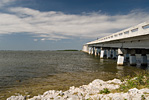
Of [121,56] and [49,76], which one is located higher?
[121,56]

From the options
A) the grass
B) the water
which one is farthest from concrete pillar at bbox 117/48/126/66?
the grass

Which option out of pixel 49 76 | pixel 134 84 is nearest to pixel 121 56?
pixel 49 76

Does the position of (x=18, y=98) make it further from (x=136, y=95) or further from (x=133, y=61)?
(x=133, y=61)

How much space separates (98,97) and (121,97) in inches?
50.2

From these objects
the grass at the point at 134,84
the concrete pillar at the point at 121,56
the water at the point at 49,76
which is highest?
the concrete pillar at the point at 121,56

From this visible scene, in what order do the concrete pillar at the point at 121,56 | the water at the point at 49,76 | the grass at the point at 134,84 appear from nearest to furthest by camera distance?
the grass at the point at 134,84, the water at the point at 49,76, the concrete pillar at the point at 121,56

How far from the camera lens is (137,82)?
31.8ft

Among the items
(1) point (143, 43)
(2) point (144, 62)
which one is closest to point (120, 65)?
(2) point (144, 62)

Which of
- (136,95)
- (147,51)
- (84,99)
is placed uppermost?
(147,51)

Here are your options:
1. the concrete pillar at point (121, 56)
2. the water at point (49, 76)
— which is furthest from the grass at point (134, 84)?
the concrete pillar at point (121, 56)

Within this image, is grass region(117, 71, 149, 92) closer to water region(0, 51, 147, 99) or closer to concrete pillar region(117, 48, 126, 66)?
water region(0, 51, 147, 99)

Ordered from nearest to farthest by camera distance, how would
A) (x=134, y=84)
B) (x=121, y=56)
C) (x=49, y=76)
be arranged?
(x=134, y=84) → (x=49, y=76) → (x=121, y=56)

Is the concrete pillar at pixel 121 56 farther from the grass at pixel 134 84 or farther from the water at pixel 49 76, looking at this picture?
the grass at pixel 134 84

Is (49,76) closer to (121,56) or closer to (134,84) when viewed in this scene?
(134,84)
